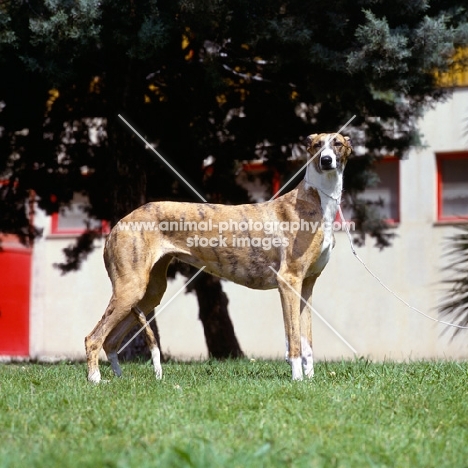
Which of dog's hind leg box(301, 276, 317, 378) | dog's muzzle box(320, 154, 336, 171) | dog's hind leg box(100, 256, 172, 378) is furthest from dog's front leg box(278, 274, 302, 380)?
dog's hind leg box(100, 256, 172, 378)

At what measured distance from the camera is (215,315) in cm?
1386

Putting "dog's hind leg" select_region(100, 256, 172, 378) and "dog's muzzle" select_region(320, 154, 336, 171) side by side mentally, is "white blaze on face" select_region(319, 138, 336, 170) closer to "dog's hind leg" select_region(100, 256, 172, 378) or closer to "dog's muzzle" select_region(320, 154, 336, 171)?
"dog's muzzle" select_region(320, 154, 336, 171)

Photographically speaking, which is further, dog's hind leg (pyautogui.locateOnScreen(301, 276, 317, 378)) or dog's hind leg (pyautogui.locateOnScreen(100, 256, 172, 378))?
dog's hind leg (pyautogui.locateOnScreen(100, 256, 172, 378))

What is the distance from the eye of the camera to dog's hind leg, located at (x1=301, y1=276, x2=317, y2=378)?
26.9 ft

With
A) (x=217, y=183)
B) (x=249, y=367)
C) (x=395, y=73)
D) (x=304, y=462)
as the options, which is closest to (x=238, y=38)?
(x=395, y=73)

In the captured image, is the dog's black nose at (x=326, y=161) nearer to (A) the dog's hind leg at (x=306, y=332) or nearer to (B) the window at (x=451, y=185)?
(A) the dog's hind leg at (x=306, y=332)

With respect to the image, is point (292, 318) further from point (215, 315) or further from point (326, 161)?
point (215, 315)

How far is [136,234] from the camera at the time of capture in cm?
830

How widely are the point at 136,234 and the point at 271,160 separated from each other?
16.5 feet

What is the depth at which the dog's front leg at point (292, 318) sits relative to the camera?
7.94 meters

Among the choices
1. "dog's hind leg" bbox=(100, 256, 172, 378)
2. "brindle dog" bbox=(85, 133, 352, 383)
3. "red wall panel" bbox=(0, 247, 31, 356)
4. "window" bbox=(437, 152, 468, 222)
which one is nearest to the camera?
"brindle dog" bbox=(85, 133, 352, 383)

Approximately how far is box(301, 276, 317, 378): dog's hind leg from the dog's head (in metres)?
1.08

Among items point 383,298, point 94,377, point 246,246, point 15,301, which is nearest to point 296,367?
point 246,246

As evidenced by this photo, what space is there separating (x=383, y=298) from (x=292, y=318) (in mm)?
11782
